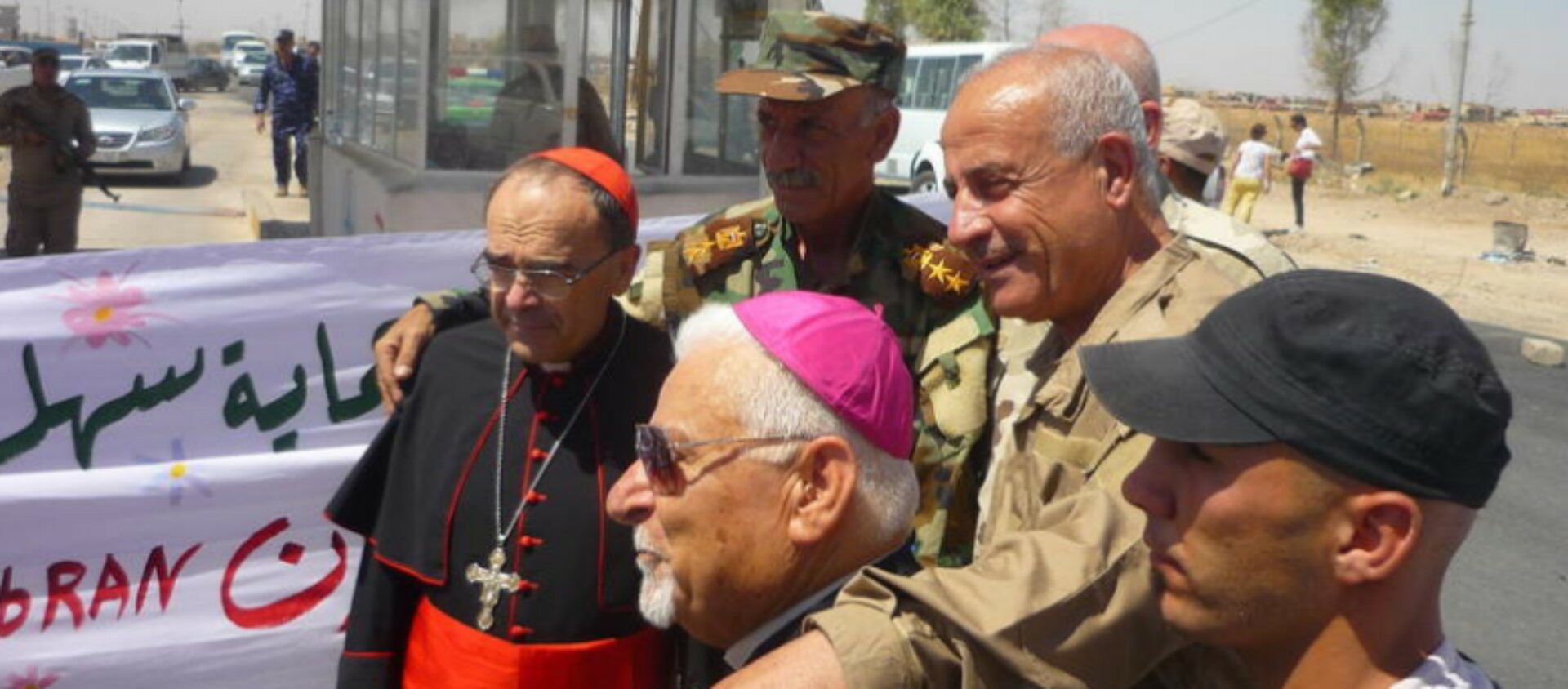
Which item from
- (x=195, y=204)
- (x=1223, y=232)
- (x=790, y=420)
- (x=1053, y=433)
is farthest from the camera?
(x=195, y=204)

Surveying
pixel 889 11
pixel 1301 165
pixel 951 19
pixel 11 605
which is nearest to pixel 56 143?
pixel 11 605

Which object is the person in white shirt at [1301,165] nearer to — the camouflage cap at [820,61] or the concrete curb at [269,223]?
the concrete curb at [269,223]

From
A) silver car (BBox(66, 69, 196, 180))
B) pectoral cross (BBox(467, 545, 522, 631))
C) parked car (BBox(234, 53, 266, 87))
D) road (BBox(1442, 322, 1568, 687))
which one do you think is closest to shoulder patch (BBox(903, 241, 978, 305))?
pectoral cross (BBox(467, 545, 522, 631))

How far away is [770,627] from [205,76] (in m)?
67.0

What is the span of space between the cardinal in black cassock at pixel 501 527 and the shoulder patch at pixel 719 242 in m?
A: 0.41

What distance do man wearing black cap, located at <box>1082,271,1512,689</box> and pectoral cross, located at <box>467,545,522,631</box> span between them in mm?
1385

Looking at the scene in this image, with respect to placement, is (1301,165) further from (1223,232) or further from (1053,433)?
(1053,433)

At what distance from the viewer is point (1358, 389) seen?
4.16 feet

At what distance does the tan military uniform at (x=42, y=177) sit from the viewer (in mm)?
11641

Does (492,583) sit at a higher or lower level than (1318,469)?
lower

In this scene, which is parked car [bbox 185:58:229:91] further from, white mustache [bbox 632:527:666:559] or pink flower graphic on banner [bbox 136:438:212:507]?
white mustache [bbox 632:527:666:559]

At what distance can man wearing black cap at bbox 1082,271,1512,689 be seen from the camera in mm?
1271

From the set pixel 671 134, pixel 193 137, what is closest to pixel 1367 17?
pixel 193 137

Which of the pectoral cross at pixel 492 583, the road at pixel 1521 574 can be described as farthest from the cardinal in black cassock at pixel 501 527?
the road at pixel 1521 574
